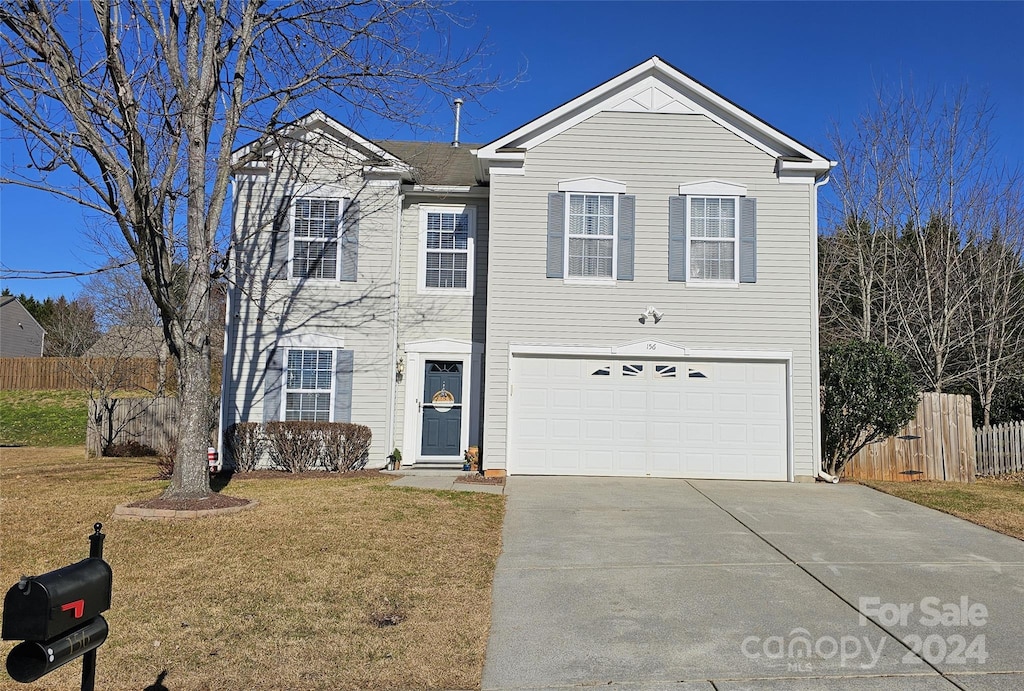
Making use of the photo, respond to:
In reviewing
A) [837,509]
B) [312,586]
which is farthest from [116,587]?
[837,509]

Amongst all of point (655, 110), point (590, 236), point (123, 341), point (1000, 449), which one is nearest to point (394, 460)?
point (590, 236)

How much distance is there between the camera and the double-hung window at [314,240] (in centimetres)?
1331

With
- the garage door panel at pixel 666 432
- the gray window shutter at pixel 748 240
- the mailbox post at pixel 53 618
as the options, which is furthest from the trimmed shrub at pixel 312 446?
the mailbox post at pixel 53 618

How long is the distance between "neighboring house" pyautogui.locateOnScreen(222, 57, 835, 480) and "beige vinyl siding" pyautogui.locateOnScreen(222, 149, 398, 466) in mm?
36

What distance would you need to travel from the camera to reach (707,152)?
12.8 metres

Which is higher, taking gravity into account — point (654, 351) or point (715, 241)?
point (715, 241)

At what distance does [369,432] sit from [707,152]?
8012 millimetres

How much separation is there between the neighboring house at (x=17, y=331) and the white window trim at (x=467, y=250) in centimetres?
3615

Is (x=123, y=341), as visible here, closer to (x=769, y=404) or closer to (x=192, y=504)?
(x=192, y=504)

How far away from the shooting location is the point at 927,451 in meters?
12.7

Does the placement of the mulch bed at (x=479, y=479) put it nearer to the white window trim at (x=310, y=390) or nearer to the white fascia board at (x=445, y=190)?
the white window trim at (x=310, y=390)

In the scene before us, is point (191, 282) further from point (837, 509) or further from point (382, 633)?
point (837, 509)

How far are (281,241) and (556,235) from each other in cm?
522

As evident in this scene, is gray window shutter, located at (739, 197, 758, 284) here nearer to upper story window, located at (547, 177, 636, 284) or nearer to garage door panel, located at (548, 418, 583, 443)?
upper story window, located at (547, 177, 636, 284)
